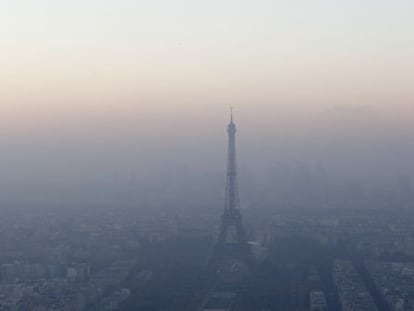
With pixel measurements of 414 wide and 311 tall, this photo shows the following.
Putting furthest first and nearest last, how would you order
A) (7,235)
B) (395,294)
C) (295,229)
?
(295,229) < (7,235) < (395,294)

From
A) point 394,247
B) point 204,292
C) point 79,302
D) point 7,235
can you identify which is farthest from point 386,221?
point 79,302

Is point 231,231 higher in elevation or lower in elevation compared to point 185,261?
higher

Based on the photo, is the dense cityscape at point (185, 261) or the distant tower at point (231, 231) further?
the distant tower at point (231, 231)

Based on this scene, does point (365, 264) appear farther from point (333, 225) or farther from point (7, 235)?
point (7, 235)

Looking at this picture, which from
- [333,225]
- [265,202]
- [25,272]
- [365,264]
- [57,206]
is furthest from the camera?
[265,202]

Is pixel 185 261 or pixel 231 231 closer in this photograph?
pixel 185 261

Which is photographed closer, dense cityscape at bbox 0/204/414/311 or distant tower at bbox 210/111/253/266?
dense cityscape at bbox 0/204/414/311

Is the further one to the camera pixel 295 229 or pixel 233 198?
pixel 295 229
